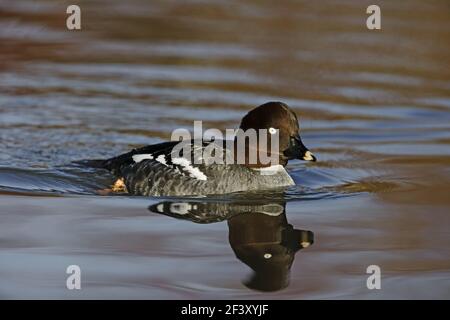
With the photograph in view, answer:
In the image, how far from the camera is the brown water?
7219mm

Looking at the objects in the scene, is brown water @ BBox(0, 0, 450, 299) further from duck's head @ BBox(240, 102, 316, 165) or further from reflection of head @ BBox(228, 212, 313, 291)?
duck's head @ BBox(240, 102, 316, 165)

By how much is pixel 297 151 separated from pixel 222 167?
728 millimetres

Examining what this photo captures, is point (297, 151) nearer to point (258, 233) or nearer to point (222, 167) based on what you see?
point (222, 167)

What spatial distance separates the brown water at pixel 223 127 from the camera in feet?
23.7

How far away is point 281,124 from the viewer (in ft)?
30.6

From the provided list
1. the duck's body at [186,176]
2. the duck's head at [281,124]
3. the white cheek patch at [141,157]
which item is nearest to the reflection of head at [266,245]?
the duck's body at [186,176]

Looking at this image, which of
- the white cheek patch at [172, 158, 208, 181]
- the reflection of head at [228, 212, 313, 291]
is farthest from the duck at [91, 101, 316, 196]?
the reflection of head at [228, 212, 313, 291]

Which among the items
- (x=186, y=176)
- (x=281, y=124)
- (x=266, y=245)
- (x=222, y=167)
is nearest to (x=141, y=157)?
(x=186, y=176)

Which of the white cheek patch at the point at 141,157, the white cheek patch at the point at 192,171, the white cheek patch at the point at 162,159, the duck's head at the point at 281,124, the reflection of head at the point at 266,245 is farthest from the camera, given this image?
the white cheek patch at the point at 141,157

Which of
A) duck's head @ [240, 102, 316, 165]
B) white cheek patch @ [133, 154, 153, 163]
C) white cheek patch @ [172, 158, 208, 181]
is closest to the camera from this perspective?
duck's head @ [240, 102, 316, 165]

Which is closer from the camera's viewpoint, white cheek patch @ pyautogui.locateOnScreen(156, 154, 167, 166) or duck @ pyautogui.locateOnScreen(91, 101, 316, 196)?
duck @ pyautogui.locateOnScreen(91, 101, 316, 196)

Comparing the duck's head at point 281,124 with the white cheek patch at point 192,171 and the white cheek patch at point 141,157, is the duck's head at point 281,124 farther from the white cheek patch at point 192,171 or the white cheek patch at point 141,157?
the white cheek patch at point 141,157

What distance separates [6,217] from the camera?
8.43m

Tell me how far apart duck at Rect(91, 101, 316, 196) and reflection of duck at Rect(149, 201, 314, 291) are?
1.05 ft
